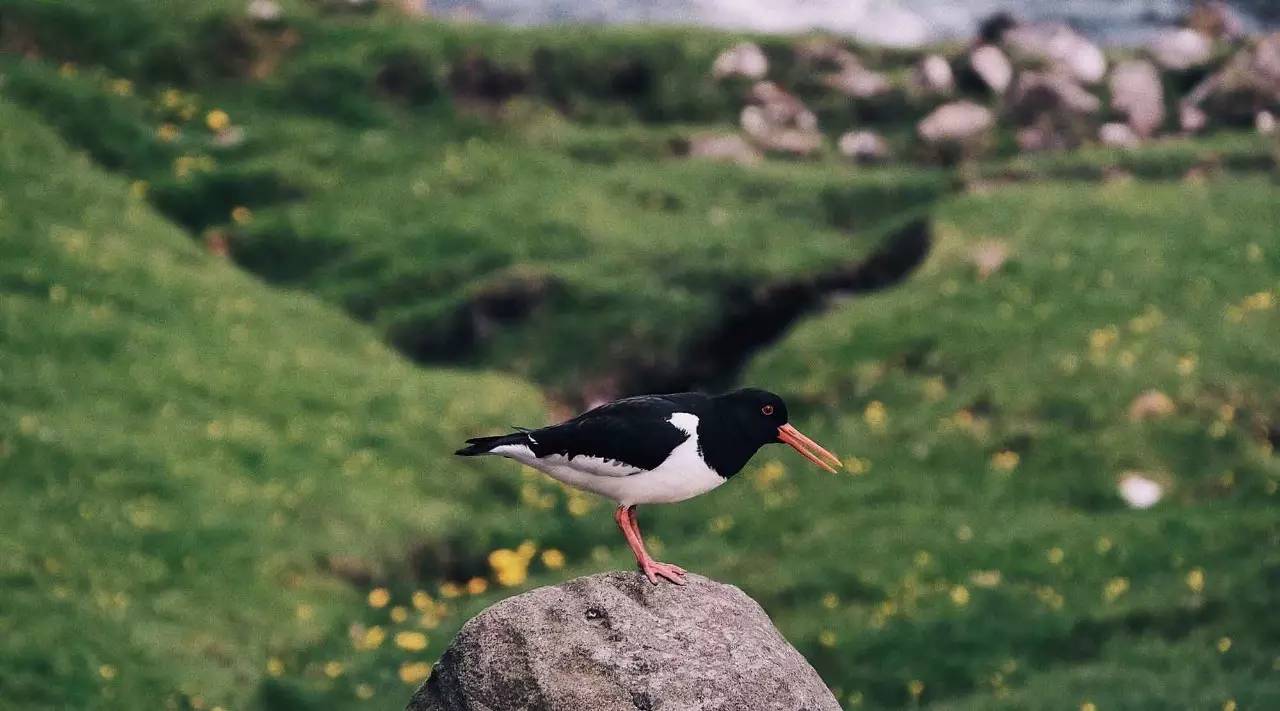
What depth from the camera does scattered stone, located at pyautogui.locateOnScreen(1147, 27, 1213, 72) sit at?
45.2 m

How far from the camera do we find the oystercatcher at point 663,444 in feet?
36.6

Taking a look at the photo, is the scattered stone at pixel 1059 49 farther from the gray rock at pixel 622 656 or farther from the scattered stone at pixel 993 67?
the gray rock at pixel 622 656

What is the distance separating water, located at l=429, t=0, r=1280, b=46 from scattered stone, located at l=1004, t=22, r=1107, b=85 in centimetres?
1215

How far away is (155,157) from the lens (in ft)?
124

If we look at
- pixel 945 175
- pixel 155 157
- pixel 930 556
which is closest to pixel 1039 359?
pixel 930 556

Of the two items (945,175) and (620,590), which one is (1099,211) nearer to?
(945,175)

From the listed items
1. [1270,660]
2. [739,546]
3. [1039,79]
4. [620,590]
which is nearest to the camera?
[620,590]

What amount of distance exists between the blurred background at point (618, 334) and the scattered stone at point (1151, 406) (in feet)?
0.26

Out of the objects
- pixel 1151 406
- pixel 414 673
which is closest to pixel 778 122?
pixel 1151 406

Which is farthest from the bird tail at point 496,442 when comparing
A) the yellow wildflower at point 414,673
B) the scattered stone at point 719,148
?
the scattered stone at point 719,148

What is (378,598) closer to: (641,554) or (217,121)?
(641,554)

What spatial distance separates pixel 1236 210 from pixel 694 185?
12179 mm

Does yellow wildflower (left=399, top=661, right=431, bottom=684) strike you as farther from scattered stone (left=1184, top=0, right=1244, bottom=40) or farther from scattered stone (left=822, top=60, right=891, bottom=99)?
scattered stone (left=1184, top=0, right=1244, bottom=40)

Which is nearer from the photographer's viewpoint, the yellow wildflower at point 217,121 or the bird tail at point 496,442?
the bird tail at point 496,442
